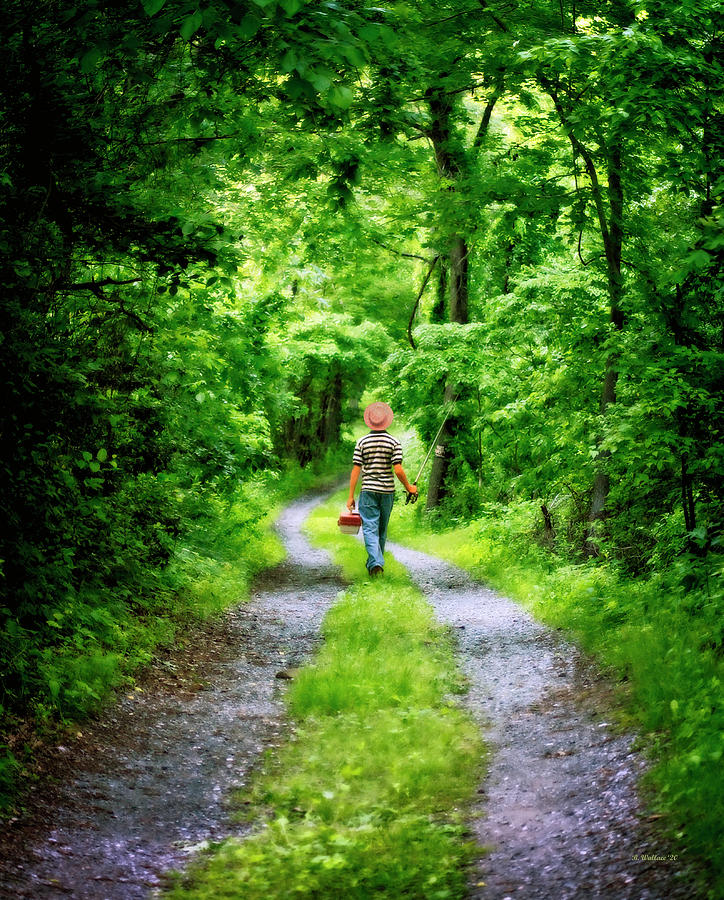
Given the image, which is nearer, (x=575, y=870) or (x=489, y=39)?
(x=575, y=870)

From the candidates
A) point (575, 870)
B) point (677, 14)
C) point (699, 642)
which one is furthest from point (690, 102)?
point (575, 870)

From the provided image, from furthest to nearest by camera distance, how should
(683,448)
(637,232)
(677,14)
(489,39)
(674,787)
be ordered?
(637,232)
(489,39)
(683,448)
(677,14)
(674,787)

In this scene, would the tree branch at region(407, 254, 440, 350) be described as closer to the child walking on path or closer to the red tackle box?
the child walking on path

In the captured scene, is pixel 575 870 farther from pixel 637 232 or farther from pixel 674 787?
pixel 637 232

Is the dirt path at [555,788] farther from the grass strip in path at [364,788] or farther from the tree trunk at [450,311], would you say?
the tree trunk at [450,311]

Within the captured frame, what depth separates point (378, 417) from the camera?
36.3 feet

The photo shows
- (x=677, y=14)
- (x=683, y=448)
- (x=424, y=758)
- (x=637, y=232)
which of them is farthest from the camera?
(x=637, y=232)

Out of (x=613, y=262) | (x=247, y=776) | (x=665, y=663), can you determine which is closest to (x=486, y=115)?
(x=613, y=262)

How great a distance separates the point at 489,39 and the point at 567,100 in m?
1.01

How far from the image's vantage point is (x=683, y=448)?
6160 mm

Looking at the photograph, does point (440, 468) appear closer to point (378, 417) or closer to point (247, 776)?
point (378, 417)

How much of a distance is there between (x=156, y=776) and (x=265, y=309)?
844 centimetres

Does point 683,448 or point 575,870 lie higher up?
point 683,448

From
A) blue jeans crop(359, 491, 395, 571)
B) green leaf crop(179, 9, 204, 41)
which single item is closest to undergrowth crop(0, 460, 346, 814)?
blue jeans crop(359, 491, 395, 571)
